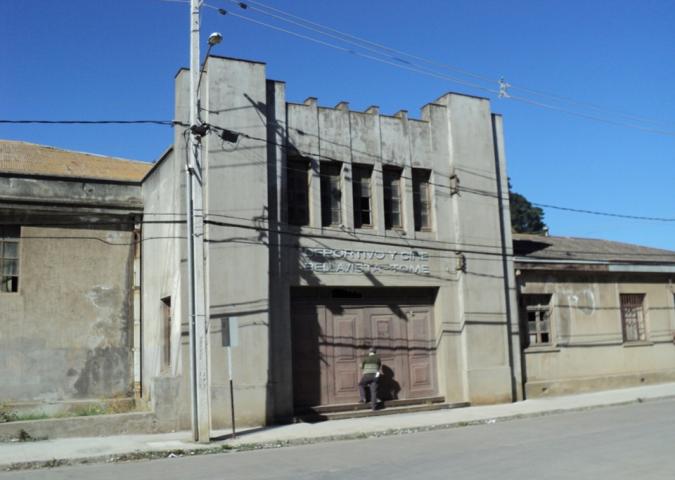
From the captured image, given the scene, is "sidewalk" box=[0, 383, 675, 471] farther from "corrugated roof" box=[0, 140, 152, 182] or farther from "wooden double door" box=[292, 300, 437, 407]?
"corrugated roof" box=[0, 140, 152, 182]

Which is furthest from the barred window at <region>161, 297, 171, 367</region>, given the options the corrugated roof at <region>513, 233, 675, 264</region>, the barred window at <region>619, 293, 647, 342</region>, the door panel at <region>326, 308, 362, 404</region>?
the barred window at <region>619, 293, 647, 342</region>

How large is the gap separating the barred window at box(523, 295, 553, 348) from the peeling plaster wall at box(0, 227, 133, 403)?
454 inches

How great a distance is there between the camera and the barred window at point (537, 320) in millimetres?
20938

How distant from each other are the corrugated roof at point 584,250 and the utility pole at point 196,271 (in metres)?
11.5

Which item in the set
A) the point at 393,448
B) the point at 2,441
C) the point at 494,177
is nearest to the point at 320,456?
the point at 393,448

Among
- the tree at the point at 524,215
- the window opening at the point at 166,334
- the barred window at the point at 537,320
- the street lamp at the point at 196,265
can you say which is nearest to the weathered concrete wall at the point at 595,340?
the barred window at the point at 537,320

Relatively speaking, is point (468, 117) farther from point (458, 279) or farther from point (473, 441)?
point (473, 441)

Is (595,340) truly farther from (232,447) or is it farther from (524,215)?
(524,215)

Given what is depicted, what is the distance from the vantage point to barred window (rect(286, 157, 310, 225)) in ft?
57.0

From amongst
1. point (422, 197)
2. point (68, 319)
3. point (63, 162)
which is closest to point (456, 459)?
point (422, 197)

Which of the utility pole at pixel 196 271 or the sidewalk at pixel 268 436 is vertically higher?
the utility pole at pixel 196 271

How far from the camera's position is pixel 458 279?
63.4 ft

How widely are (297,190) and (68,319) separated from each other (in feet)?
21.3

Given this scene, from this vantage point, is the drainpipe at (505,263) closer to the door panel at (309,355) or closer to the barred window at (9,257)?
the door panel at (309,355)
